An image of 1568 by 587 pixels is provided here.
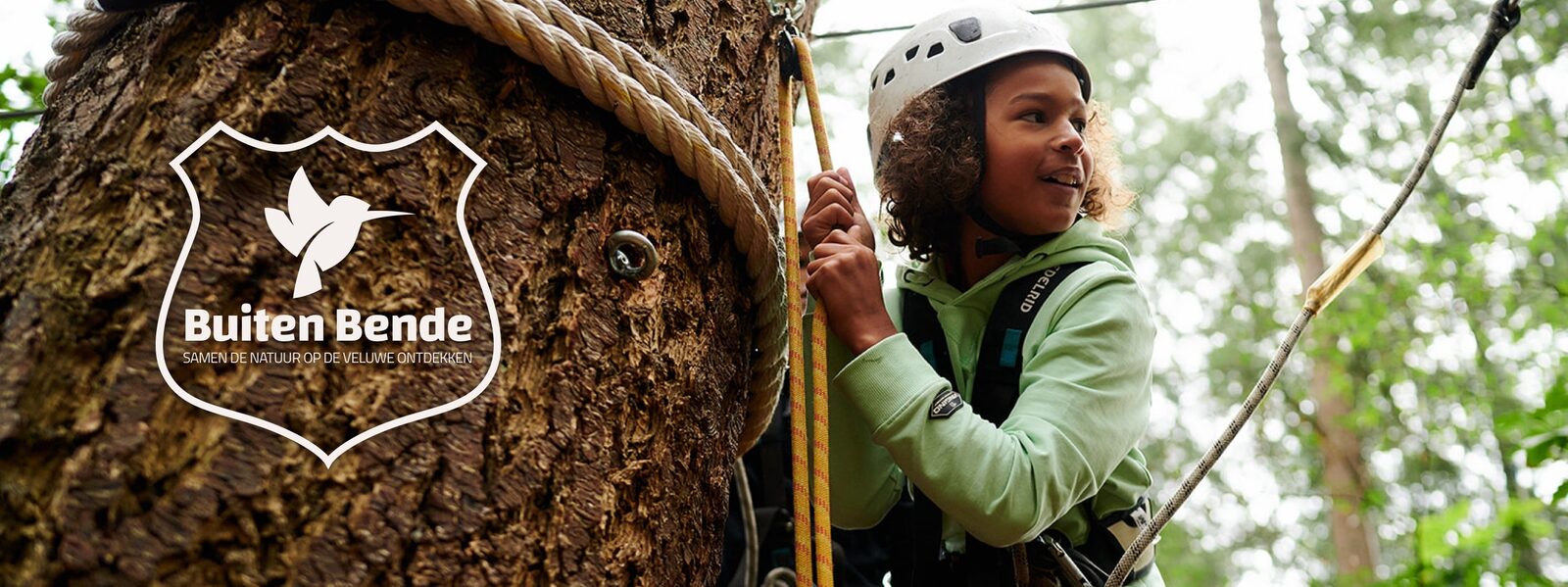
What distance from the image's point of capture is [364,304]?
1.19m

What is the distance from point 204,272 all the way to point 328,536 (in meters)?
0.31

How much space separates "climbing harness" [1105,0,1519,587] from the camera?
68.1 inches

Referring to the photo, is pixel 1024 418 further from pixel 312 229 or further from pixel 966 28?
pixel 312 229

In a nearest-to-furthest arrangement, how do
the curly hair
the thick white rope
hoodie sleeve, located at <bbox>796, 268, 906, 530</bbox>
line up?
the thick white rope → hoodie sleeve, located at <bbox>796, 268, 906, 530</bbox> → the curly hair

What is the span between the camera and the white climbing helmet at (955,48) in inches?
85.0

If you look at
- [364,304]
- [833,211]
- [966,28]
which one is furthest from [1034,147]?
[364,304]

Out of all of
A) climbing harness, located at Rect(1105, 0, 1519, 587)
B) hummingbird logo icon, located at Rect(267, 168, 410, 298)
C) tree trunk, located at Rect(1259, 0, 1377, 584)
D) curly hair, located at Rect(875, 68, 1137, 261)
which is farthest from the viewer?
tree trunk, located at Rect(1259, 0, 1377, 584)

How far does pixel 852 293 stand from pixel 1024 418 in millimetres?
343

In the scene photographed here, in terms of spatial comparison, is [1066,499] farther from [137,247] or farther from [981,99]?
[137,247]

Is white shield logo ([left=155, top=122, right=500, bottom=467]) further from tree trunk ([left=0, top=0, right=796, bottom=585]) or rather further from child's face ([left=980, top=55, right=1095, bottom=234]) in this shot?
child's face ([left=980, top=55, right=1095, bottom=234])

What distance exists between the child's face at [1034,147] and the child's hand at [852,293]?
405mm

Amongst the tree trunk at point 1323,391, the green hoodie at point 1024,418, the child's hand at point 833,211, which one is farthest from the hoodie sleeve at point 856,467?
the tree trunk at point 1323,391

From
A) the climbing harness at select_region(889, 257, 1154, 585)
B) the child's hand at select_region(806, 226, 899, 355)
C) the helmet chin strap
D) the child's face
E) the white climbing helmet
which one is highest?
the white climbing helmet

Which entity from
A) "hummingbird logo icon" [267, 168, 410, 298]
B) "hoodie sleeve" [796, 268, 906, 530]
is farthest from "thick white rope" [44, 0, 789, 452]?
"hoodie sleeve" [796, 268, 906, 530]
